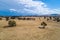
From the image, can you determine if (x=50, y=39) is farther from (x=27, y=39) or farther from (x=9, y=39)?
(x=9, y=39)

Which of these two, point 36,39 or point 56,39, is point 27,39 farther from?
point 56,39

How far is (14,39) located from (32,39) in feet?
8.65

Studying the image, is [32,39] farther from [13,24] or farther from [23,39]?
[13,24]

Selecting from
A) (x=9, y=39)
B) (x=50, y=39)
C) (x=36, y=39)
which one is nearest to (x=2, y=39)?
(x=9, y=39)

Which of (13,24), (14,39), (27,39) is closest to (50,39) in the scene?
(27,39)

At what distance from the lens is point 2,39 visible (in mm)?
19250

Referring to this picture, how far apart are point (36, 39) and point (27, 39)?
1.34 m

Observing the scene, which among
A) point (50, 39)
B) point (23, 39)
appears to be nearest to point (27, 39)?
point (23, 39)

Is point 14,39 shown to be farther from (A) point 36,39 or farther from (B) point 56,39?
(B) point 56,39

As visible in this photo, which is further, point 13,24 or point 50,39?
point 13,24

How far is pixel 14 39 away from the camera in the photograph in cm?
1925

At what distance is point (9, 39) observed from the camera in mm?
19266

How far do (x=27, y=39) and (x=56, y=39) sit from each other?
4323 mm

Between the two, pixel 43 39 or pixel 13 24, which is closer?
pixel 43 39
